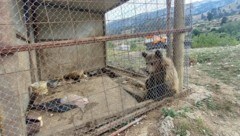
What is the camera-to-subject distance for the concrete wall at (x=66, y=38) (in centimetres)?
665

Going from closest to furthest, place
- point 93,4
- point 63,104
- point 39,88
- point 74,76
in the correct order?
point 63,104 → point 39,88 → point 93,4 → point 74,76

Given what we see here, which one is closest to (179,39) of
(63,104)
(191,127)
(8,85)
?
(191,127)

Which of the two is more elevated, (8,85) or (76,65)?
(8,85)

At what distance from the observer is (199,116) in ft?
14.1

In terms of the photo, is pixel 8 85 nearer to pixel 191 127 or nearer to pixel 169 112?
pixel 169 112

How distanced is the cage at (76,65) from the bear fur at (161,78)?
80 mm

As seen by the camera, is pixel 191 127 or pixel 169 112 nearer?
pixel 191 127

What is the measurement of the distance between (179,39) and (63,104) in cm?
236

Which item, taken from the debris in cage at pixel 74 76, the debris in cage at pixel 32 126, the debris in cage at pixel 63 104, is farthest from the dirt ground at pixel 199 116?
the debris in cage at pixel 74 76

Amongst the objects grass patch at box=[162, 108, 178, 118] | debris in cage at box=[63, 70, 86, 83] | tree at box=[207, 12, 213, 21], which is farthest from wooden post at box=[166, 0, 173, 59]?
tree at box=[207, 12, 213, 21]

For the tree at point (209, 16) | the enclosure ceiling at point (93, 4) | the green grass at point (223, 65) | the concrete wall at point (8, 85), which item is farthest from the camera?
the tree at point (209, 16)

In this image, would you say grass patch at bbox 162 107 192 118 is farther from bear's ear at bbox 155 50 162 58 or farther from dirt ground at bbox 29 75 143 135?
bear's ear at bbox 155 50 162 58

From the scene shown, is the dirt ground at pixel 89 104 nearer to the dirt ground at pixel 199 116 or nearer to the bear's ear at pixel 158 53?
the dirt ground at pixel 199 116

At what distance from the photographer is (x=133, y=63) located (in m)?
7.75
